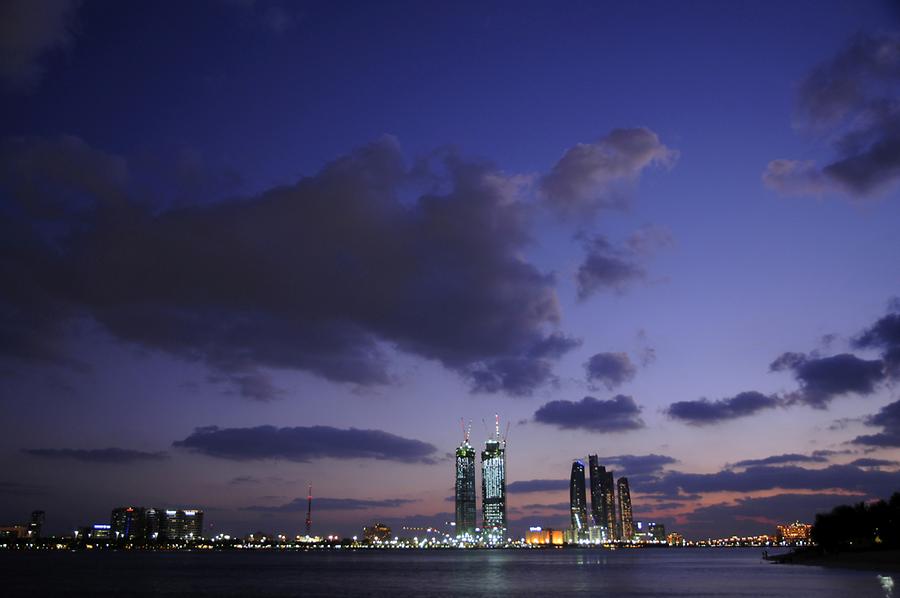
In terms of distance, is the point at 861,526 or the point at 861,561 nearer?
the point at 861,561

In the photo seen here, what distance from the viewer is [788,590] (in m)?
88.9

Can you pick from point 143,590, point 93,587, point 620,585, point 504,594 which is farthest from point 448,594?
point 93,587

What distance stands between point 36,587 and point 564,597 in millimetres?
73984

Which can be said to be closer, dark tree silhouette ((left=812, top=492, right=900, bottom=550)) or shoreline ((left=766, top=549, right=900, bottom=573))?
shoreline ((left=766, top=549, right=900, bottom=573))

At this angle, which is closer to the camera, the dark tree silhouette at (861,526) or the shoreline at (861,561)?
Result: the shoreline at (861,561)

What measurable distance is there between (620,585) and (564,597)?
28804 millimetres

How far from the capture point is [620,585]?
110m

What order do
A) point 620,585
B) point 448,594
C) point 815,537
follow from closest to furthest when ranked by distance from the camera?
point 448,594
point 620,585
point 815,537

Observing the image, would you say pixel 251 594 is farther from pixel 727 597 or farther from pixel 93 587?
pixel 727 597

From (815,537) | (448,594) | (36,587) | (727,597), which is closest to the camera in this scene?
(727,597)

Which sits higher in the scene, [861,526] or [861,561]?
[861,526]

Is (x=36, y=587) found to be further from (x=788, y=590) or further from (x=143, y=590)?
(x=788, y=590)

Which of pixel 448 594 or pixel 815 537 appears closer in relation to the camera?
pixel 448 594

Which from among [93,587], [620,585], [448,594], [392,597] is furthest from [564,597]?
[93,587]
